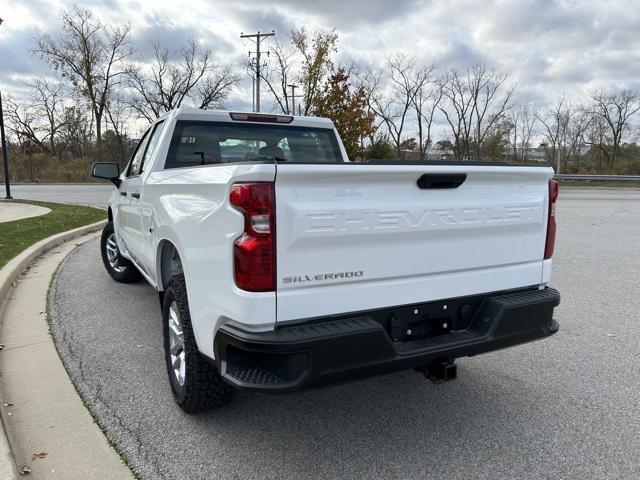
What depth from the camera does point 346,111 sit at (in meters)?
33.0

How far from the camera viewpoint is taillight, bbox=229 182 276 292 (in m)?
2.12

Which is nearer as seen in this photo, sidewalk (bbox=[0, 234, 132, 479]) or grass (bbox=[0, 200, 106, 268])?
sidewalk (bbox=[0, 234, 132, 479])

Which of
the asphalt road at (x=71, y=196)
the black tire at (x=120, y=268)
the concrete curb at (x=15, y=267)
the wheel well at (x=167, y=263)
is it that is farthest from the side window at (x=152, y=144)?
the asphalt road at (x=71, y=196)

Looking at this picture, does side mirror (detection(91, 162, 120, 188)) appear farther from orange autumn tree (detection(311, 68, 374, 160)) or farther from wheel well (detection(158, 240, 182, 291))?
orange autumn tree (detection(311, 68, 374, 160))

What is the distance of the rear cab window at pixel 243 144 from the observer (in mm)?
4156

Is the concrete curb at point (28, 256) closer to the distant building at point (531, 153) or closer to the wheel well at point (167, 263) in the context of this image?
the wheel well at point (167, 263)

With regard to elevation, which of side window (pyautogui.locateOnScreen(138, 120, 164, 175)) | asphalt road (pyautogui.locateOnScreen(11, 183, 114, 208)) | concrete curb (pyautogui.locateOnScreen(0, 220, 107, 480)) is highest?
side window (pyautogui.locateOnScreen(138, 120, 164, 175))

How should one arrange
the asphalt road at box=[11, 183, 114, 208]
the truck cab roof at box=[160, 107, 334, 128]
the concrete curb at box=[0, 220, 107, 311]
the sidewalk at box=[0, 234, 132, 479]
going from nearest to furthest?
the sidewalk at box=[0, 234, 132, 479] < the truck cab roof at box=[160, 107, 334, 128] < the concrete curb at box=[0, 220, 107, 311] < the asphalt road at box=[11, 183, 114, 208]

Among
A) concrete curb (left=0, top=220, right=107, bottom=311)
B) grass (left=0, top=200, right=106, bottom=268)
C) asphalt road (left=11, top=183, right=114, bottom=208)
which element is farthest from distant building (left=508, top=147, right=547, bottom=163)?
concrete curb (left=0, top=220, right=107, bottom=311)

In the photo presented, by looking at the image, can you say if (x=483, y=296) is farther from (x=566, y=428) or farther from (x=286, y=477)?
(x=286, y=477)

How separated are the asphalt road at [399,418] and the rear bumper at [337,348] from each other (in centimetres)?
34

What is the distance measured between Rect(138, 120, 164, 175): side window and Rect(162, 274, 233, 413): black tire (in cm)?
192

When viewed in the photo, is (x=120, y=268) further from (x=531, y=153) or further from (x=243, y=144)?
(x=531, y=153)

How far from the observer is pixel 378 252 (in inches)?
94.1
